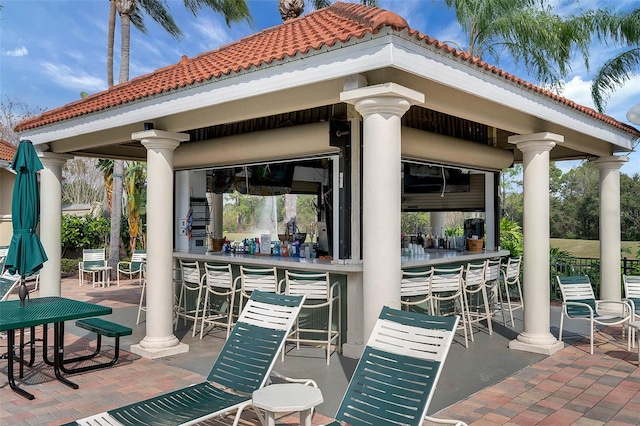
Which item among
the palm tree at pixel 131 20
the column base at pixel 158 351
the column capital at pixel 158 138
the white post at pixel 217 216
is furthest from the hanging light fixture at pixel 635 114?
the palm tree at pixel 131 20

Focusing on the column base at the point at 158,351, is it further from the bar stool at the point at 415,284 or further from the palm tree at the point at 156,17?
the palm tree at the point at 156,17

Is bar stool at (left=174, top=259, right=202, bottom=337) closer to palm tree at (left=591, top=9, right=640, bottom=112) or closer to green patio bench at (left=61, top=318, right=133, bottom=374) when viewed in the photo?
green patio bench at (left=61, top=318, right=133, bottom=374)

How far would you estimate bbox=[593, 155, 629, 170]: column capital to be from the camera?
8.40 meters

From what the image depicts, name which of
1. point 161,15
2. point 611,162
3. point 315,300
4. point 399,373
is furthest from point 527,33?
point 399,373

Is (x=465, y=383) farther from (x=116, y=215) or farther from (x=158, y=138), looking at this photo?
(x=116, y=215)

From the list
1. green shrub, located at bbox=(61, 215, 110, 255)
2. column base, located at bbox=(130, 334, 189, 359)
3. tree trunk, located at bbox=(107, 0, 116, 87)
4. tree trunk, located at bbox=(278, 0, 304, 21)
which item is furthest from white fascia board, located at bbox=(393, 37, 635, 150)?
green shrub, located at bbox=(61, 215, 110, 255)

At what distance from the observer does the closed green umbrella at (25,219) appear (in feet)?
17.3

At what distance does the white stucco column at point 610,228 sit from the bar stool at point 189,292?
260 inches

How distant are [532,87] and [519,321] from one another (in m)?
3.80

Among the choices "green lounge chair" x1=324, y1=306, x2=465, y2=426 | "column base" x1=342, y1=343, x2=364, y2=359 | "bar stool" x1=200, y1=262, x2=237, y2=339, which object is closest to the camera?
"green lounge chair" x1=324, y1=306, x2=465, y2=426

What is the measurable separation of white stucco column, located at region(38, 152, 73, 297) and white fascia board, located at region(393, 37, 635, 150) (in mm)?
6432

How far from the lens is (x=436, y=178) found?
33.3ft

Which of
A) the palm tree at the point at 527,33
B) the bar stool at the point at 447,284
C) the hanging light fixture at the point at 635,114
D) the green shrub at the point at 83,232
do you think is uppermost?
the palm tree at the point at 527,33

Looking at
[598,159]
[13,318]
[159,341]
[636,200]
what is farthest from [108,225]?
[636,200]
